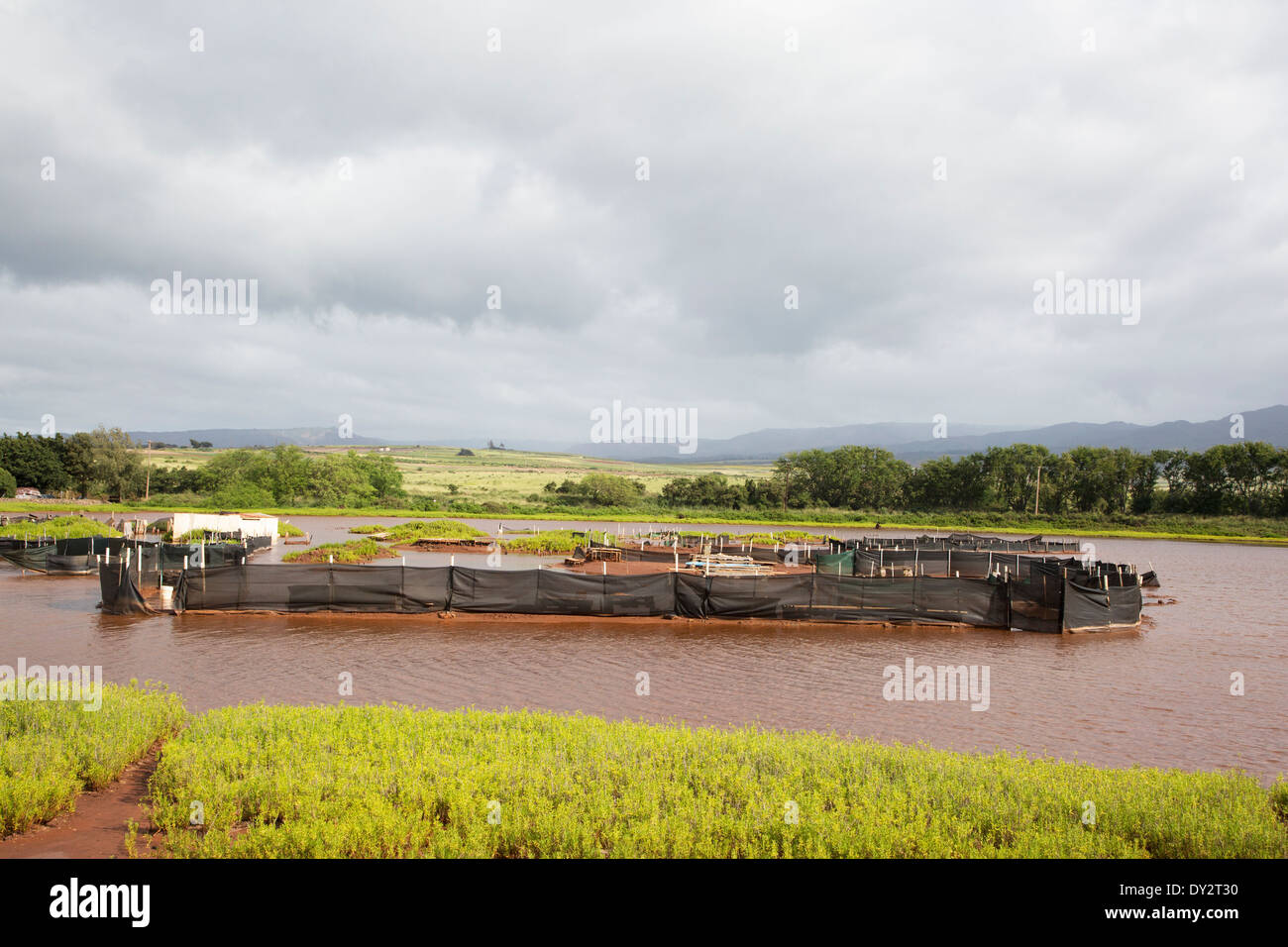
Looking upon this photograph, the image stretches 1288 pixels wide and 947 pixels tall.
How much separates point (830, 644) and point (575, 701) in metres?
7.56

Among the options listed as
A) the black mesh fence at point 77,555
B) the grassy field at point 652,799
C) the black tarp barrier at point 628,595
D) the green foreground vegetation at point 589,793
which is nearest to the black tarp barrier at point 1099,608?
the black tarp barrier at point 628,595

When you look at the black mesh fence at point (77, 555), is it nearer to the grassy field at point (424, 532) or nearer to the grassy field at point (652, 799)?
the grassy field at point (424, 532)

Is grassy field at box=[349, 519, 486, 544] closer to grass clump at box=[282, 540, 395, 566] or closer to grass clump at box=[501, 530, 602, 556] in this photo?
grass clump at box=[501, 530, 602, 556]

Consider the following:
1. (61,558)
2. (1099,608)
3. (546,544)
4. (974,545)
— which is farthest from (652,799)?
(974,545)

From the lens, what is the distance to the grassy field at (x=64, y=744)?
6605 millimetres

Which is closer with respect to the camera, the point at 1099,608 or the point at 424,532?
the point at 1099,608

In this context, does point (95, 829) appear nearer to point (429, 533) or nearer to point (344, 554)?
point (344, 554)

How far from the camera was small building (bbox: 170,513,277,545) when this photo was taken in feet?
114

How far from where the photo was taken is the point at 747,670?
Result: 15.4m

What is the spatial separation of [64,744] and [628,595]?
43.2 ft

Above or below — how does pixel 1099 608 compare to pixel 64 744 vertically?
below

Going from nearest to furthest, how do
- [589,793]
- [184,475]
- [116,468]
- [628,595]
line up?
[589,793] → [628,595] → [116,468] → [184,475]
